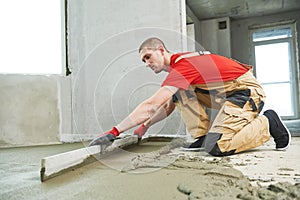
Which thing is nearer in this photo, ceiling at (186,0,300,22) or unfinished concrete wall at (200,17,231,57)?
ceiling at (186,0,300,22)

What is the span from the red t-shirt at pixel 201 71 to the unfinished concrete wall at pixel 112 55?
0.85 metres

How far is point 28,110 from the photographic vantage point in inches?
96.7

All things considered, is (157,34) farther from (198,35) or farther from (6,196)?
(198,35)

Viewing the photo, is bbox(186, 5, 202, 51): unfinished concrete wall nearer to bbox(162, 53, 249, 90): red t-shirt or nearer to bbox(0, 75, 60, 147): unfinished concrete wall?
bbox(0, 75, 60, 147): unfinished concrete wall

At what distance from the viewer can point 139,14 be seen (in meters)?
2.62

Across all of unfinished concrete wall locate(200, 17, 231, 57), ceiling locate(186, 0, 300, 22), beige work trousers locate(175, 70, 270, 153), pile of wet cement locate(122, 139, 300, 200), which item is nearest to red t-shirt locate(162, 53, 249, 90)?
beige work trousers locate(175, 70, 270, 153)

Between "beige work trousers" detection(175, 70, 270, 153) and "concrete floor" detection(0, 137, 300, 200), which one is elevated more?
"beige work trousers" detection(175, 70, 270, 153)

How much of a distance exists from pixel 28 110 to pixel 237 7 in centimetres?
445

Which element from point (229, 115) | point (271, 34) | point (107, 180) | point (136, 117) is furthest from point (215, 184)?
point (271, 34)

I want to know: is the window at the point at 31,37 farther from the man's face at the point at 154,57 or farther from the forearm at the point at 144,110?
the forearm at the point at 144,110

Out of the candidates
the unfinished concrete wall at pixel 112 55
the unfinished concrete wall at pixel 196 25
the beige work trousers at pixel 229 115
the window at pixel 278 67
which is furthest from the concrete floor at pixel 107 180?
the window at pixel 278 67

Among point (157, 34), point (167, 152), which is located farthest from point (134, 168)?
point (157, 34)

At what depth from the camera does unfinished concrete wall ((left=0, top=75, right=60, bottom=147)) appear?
236cm

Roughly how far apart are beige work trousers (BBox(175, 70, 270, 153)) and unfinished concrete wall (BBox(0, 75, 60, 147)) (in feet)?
4.51
